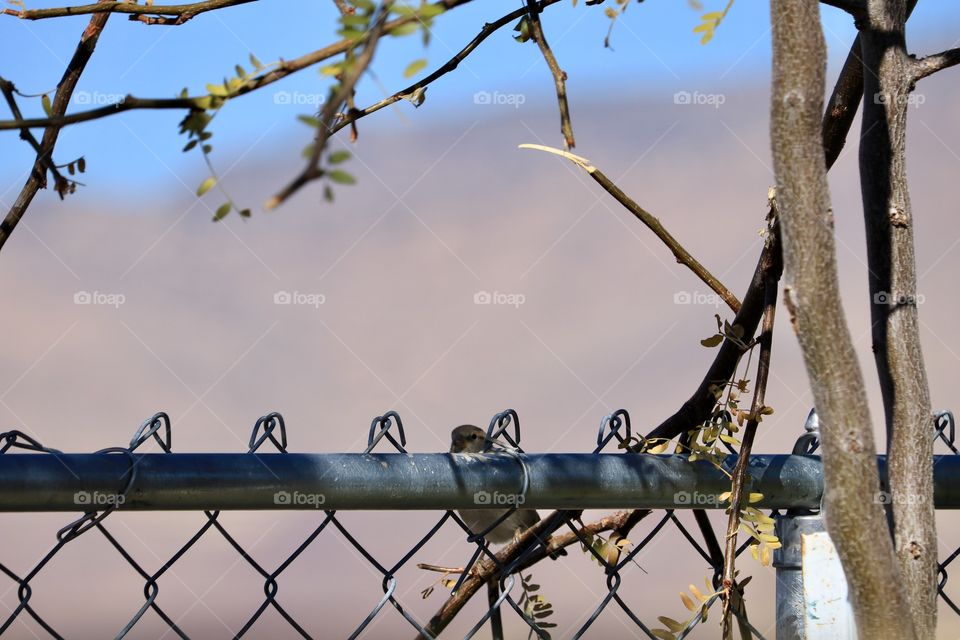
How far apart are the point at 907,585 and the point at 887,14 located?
625mm

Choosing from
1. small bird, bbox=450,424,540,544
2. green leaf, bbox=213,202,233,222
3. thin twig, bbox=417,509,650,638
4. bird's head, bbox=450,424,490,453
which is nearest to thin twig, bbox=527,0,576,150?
green leaf, bbox=213,202,233,222

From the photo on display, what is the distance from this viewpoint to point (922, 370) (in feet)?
3.27

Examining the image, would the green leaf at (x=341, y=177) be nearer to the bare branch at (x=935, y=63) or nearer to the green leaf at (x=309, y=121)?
the green leaf at (x=309, y=121)

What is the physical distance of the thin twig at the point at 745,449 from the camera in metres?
1.18

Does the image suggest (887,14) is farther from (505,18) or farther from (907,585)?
(907,585)

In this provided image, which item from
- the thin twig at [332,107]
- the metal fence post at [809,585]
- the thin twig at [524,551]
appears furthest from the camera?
the thin twig at [524,551]

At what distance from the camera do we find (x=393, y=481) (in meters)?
1.12

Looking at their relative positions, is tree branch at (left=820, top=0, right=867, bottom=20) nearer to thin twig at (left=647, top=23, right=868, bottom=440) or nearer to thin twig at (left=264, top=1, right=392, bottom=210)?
thin twig at (left=647, top=23, right=868, bottom=440)

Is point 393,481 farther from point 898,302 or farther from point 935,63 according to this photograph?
point 935,63

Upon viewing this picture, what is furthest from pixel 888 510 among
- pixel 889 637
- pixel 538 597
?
pixel 538 597

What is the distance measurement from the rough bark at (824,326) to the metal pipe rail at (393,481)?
1.49ft

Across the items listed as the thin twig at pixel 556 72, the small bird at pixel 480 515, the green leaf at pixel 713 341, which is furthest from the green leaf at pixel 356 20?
the small bird at pixel 480 515

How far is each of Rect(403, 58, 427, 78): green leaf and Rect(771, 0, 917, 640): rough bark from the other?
30cm

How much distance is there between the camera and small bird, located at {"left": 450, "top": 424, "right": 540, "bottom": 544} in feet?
6.52
